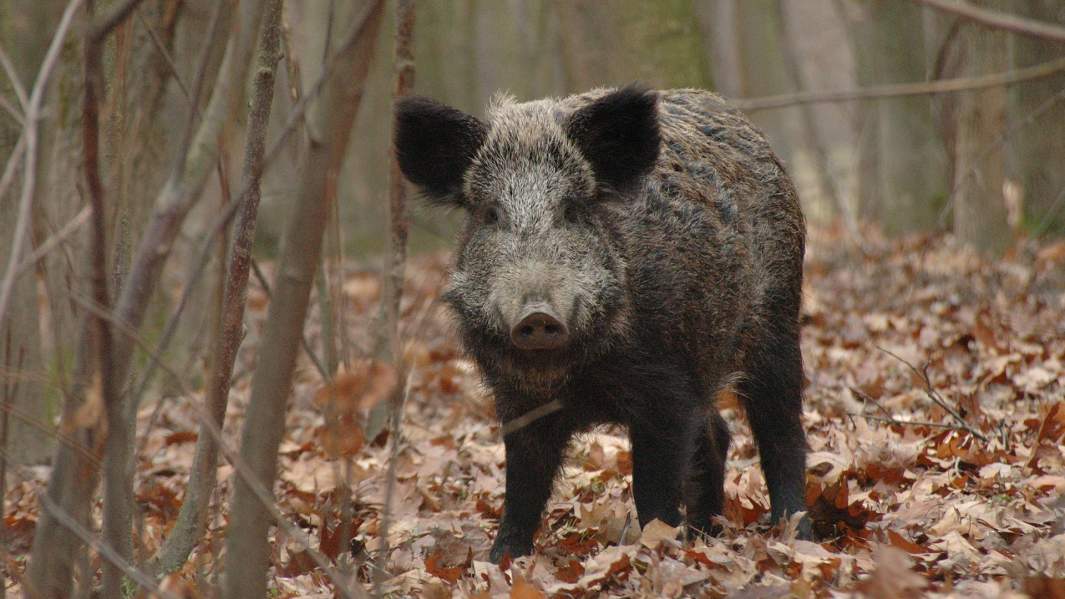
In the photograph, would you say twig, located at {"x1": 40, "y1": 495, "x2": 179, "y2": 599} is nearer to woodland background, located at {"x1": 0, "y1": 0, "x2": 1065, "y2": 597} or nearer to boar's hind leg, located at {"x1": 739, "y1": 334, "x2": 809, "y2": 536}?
woodland background, located at {"x1": 0, "y1": 0, "x2": 1065, "y2": 597}

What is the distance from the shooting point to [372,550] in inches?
Result: 181

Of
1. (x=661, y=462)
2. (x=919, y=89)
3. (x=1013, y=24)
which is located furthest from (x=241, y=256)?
(x=1013, y=24)

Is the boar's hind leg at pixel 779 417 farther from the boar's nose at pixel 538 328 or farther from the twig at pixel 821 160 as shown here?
the twig at pixel 821 160

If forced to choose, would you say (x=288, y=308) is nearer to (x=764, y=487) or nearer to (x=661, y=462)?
(x=661, y=462)

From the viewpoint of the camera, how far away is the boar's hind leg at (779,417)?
4.92 meters

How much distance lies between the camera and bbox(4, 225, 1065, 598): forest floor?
346 centimetres

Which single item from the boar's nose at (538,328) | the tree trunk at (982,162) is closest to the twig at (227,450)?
the boar's nose at (538,328)

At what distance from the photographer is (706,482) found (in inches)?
200

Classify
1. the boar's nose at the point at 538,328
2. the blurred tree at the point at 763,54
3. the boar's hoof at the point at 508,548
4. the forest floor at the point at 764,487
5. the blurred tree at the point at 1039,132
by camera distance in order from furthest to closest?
the blurred tree at the point at 763,54
the blurred tree at the point at 1039,132
the boar's hoof at the point at 508,548
the boar's nose at the point at 538,328
the forest floor at the point at 764,487

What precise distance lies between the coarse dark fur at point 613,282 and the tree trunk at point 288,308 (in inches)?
59.5

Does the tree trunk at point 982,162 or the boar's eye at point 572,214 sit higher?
the tree trunk at point 982,162

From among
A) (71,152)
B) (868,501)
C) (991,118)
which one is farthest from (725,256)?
(991,118)

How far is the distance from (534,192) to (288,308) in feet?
7.16

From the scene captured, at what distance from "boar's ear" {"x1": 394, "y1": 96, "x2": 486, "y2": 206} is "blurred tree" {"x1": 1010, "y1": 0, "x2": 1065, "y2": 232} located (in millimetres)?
7049
